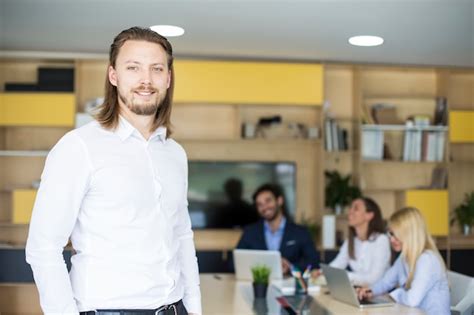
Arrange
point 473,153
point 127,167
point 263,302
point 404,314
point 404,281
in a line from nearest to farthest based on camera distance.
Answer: point 127,167 < point 404,314 < point 263,302 < point 404,281 < point 473,153

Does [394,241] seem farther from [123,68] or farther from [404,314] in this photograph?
[123,68]

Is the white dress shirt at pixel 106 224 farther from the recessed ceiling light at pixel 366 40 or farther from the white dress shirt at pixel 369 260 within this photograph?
the recessed ceiling light at pixel 366 40

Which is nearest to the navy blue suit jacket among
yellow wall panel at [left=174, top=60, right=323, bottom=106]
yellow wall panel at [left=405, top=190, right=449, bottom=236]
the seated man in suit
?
the seated man in suit

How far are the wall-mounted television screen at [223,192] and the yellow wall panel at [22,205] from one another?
1.46 meters

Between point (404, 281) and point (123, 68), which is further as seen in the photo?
point (404, 281)

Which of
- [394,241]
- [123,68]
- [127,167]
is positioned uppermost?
[123,68]

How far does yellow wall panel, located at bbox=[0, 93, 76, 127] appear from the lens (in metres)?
5.68

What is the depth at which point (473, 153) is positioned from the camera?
649 cm

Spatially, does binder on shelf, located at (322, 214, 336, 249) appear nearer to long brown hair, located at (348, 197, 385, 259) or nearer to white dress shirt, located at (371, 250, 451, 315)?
long brown hair, located at (348, 197, 385, 259)

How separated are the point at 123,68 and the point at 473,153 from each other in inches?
213

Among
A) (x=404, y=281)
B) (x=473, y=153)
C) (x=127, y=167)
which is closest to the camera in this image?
(x=127, y=167)

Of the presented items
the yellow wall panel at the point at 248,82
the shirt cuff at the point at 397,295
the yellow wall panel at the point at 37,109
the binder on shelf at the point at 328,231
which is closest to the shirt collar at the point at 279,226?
the binder on shelf at the point at 328,231

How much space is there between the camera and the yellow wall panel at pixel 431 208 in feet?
20.1

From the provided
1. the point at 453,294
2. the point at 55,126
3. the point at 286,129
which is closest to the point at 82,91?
the point at 55,126
